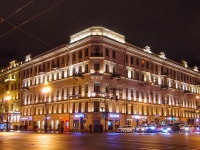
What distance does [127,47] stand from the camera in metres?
65.1

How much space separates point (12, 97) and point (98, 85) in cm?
3949

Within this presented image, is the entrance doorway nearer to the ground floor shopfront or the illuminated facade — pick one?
the ground floor shopfront

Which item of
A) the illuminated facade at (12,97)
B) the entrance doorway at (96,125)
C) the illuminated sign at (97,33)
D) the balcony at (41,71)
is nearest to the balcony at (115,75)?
the illuminated sign at (97,33)

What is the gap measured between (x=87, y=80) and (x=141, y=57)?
17.9m

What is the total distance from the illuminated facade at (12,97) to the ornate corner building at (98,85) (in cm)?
268

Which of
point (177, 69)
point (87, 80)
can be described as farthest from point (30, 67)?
point (177, 69)

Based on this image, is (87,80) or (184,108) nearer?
(87,80)

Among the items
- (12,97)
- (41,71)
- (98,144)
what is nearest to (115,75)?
(41,71)

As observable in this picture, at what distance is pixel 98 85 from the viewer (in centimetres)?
5794

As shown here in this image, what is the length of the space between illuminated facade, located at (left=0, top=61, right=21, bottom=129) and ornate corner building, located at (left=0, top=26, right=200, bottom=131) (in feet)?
8.78

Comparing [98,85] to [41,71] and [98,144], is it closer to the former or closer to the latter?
[41,71]

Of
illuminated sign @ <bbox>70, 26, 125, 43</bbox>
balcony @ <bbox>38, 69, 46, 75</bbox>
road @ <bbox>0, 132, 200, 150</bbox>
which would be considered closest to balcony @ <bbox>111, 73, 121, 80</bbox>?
illuminated sign @ <bbox>70, 26, 125, 43</bbox>

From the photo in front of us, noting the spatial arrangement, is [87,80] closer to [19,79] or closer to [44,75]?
[44,75]

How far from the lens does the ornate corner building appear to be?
58.4 metres
